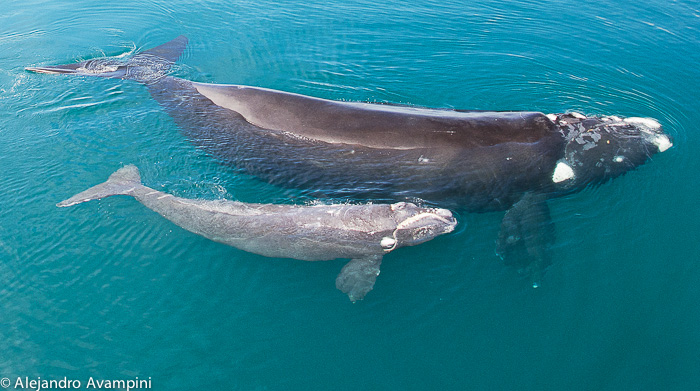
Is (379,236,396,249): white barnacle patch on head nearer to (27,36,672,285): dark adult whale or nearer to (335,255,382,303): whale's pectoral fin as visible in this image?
(335,255,382,303): whale's pectoral fin

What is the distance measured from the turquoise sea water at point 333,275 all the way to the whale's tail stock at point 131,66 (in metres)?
0.49

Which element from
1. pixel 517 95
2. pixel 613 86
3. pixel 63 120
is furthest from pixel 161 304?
pixel 613 86

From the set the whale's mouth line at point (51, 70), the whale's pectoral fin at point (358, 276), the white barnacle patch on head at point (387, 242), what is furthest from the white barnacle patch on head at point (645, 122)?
the whale's mouth line at point (51, 70)

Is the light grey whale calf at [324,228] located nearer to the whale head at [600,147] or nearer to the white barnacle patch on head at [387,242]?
the white barnacle patch on head at [387,242]

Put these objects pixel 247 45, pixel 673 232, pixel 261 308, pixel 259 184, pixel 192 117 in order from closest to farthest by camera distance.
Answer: pixel 261 308
pixel 673 232
pixel 259 184
pixel 192 117
pixel 247 45

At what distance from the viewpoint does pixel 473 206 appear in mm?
9062

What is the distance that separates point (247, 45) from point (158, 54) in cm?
313

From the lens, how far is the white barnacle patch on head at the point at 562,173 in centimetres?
923

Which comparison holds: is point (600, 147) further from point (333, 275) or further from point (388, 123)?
point (333, 275)

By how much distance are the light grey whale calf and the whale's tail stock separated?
6681 mm

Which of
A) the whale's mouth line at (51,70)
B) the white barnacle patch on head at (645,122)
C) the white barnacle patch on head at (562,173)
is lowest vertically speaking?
the whale's mouth line at (51,70)

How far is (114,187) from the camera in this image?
9523 mm

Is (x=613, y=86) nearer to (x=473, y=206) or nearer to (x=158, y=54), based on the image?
(x=473, y=206)

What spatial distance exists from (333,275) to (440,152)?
137 inches
